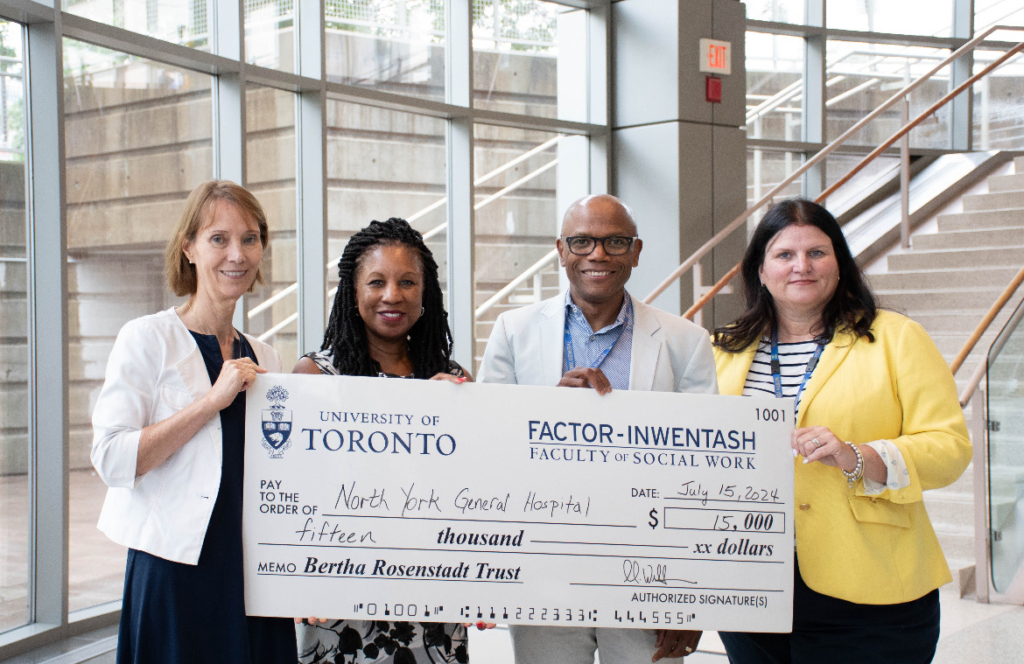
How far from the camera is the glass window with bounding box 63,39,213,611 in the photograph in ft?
13.7

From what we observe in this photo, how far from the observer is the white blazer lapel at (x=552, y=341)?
7.29 ft

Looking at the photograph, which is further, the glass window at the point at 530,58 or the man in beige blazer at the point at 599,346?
the glass window at the point at 530,58

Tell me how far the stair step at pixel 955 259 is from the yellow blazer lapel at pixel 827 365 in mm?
5169

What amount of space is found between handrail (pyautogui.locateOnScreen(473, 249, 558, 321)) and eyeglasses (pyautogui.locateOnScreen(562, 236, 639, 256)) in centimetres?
393

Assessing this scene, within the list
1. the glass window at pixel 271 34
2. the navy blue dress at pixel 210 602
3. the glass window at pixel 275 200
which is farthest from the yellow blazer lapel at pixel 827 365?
the glass window at pixel 271 34

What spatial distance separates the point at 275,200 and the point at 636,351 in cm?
334

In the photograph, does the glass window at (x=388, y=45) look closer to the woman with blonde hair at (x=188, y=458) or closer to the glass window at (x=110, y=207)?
the glass window at (x=110, y=207)

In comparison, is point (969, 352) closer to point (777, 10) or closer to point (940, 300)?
point (940, 300)

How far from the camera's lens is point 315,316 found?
518cm

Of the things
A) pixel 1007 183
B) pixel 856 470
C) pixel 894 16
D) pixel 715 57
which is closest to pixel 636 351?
pixel 856 470

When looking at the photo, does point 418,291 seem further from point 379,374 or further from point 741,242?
point 741,242

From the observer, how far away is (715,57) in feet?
21.4

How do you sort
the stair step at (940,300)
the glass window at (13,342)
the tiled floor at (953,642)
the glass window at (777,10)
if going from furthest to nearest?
1. the glass window at (777,10)
2. the stair step at (940,300)
3. the glass window at (13,342)
4. the tiled floor at (953,642)

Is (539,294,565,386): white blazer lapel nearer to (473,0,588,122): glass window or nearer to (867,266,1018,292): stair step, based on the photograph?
(473,0,588,122): glass window
